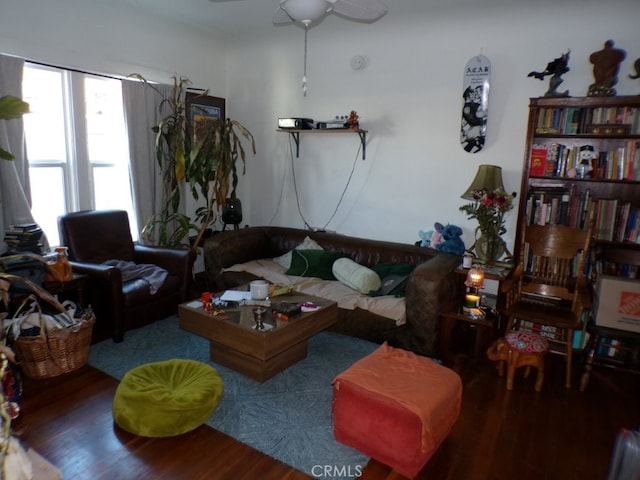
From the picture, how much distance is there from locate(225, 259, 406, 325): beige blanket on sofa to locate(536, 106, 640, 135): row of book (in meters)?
1.60

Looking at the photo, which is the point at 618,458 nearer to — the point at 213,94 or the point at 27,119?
the point at 27,119

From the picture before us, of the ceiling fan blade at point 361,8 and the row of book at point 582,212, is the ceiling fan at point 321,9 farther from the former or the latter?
the row of book at point 582,212

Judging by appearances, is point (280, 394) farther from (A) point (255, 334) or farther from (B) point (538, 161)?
(B) point (538, 161)

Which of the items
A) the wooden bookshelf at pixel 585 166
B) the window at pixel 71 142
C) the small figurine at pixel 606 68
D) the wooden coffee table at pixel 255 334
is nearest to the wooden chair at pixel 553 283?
the wooden bookshelf at pixel 585 166

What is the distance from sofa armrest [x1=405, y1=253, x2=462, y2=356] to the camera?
2.78m

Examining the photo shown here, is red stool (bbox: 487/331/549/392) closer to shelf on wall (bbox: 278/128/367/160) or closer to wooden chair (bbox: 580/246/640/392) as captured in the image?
wooden chair (bbox: 580/246/640/392)

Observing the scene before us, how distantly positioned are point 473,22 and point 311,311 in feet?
8.34

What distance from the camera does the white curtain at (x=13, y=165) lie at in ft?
9.59

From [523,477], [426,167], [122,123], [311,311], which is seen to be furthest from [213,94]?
[523,477]

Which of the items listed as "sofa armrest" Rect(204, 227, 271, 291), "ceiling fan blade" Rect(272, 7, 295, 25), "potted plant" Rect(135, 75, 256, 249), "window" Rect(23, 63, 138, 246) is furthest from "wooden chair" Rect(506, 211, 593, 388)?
"window" Rect(23, 63, 138, 246)

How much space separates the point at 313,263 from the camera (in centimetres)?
365

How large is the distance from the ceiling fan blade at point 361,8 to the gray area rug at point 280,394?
6.83ft

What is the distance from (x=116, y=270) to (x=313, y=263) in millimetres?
1524

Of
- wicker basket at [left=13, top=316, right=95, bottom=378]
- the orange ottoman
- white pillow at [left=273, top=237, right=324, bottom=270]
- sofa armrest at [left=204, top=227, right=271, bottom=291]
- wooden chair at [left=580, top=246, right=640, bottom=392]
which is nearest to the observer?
the orange ottoman
